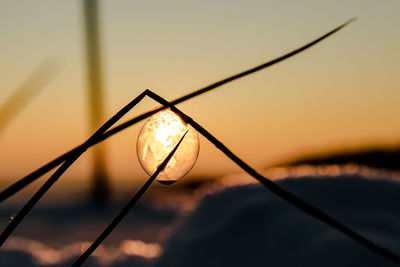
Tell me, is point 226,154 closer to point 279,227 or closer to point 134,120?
point 134,120

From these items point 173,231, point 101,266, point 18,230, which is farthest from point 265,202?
point 18,230

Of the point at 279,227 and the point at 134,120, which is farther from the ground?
the point at 279,227

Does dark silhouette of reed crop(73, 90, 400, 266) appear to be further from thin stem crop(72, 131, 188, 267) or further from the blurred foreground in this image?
the blurred foreground

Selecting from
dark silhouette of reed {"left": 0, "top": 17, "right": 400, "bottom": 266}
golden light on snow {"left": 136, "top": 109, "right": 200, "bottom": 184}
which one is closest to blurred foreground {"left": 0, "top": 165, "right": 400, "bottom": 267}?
golden light on snow {"left": 136, "top": 109, "right": 200, "bottom": 184}

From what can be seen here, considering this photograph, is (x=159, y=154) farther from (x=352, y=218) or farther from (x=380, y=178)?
(x=380, y=178)

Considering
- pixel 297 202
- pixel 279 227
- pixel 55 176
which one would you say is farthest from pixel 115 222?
pixel 279 227

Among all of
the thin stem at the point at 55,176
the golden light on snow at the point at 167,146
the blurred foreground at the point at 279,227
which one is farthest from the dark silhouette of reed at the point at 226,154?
the blurred foreground at the point at 279,227

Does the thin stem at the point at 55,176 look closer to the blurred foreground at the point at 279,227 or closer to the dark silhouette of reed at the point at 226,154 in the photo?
the dark silhouette of reed at the point at 226,154
